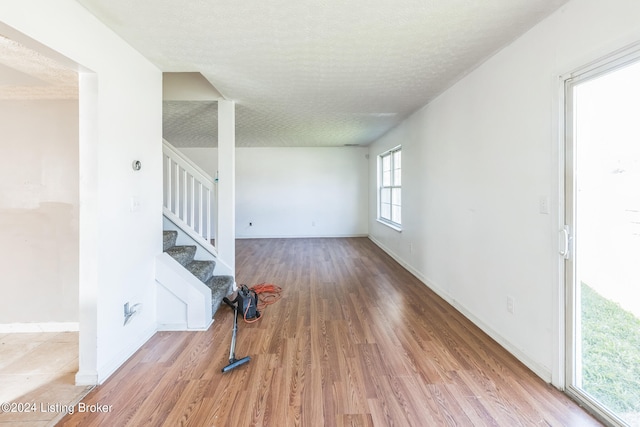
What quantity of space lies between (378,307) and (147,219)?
7.78 feet

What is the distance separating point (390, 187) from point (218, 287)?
3.98 meters

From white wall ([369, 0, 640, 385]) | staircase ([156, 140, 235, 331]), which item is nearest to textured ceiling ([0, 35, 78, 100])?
staircase ([156, 140, 235, 331])

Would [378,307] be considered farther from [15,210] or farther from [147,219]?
[15,210]

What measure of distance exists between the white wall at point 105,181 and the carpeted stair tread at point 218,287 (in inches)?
27.3

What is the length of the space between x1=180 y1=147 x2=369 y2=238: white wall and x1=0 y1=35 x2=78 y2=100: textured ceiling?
4.95 metres

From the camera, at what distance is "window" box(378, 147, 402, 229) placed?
5293 millimetres

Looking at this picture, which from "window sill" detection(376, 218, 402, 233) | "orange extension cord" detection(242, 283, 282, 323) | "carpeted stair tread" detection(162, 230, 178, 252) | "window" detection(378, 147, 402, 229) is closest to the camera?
"carpeted stair tread" detection(162, 230, 178, 252)

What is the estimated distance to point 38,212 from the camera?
7.99 ft

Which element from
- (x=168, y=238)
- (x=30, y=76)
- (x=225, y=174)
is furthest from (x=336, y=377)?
(x=30, y=76)

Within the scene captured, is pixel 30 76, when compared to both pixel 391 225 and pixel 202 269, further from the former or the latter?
pixel 391 225

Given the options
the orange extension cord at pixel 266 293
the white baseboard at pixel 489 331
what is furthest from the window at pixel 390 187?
the orange extension cord at pixel 266 293

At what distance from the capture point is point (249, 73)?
263 cm

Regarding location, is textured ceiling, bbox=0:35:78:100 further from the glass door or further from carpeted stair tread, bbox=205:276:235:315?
the glass door

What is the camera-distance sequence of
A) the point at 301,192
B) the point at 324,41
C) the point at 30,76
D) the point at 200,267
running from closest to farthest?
the point at 324,41
the point at 30,76
the point at 200,267
the point at 301,192
